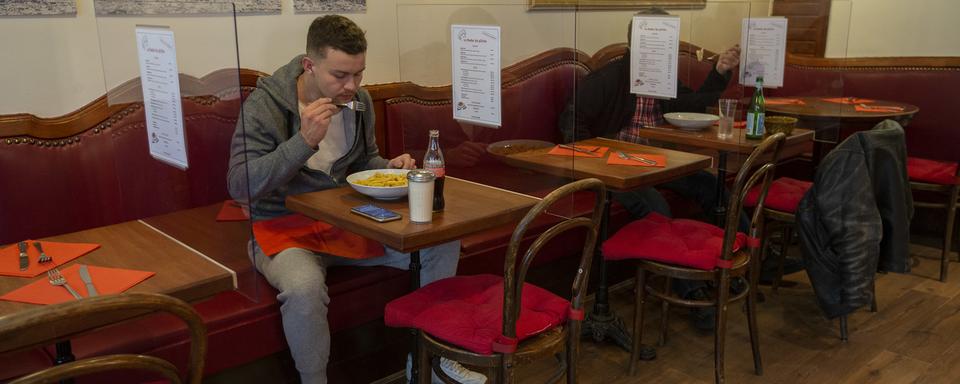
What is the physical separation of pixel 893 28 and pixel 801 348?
2.47 meters

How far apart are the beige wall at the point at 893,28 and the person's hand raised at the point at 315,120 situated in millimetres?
3617

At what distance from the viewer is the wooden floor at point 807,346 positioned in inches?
102

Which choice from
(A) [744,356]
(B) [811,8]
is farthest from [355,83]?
(B) [811,8]

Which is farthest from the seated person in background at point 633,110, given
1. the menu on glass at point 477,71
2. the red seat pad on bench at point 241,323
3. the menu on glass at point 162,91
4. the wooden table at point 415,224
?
the menu on glass at point 162,91

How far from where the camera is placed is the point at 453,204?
79.1 inches

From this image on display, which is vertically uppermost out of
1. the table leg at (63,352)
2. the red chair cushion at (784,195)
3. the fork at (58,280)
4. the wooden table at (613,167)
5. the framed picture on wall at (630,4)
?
the framed picture on wall at (630,4)

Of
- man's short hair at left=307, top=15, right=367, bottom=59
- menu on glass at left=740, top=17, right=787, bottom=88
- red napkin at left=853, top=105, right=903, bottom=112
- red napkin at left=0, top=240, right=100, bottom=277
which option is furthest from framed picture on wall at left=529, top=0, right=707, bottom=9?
red napkin at left=0, top=240, right=100, bottom=277

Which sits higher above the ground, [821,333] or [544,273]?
[544,273]

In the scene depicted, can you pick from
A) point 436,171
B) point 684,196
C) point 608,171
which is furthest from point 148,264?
point 684,196

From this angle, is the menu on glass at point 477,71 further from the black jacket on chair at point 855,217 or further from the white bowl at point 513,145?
the black jacket on chair at point 855,217

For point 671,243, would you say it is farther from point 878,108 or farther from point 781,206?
point 878,108

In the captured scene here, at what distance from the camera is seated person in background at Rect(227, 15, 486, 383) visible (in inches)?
78.7

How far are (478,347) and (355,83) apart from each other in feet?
3.05

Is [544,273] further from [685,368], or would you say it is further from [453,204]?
[453,204]
